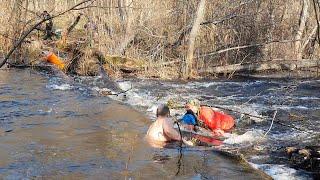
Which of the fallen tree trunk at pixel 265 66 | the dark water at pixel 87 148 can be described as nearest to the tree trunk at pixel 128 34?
the fallen tree trunk at pixel 265 66

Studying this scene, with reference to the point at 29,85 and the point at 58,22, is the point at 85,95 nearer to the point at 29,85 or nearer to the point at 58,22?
the point at 29,85

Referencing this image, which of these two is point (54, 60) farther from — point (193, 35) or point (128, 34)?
point (193, 35)

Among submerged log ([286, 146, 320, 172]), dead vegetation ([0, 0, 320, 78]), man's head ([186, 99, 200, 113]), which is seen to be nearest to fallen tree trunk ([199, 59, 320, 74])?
dead vegetation ([0, 0, 320, 78])

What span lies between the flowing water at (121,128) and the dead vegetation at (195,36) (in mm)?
1335

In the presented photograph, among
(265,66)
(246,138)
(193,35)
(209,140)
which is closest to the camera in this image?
(209,140)

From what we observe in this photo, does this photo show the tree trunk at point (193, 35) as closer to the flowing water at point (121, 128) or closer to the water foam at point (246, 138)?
the flowing water at point (121, 128)

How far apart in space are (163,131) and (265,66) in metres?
10.5

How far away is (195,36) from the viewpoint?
17594 millimetres

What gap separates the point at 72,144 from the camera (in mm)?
8258

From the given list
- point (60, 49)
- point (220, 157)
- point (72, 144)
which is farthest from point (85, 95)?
point (60, 49)

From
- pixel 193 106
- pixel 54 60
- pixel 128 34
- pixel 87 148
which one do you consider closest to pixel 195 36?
pixel 128 34

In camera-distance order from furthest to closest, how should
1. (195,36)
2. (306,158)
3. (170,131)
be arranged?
(195,36) → (170,131) → (306,158)

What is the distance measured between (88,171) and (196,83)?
9856 mm

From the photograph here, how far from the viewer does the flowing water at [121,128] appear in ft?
22.8
